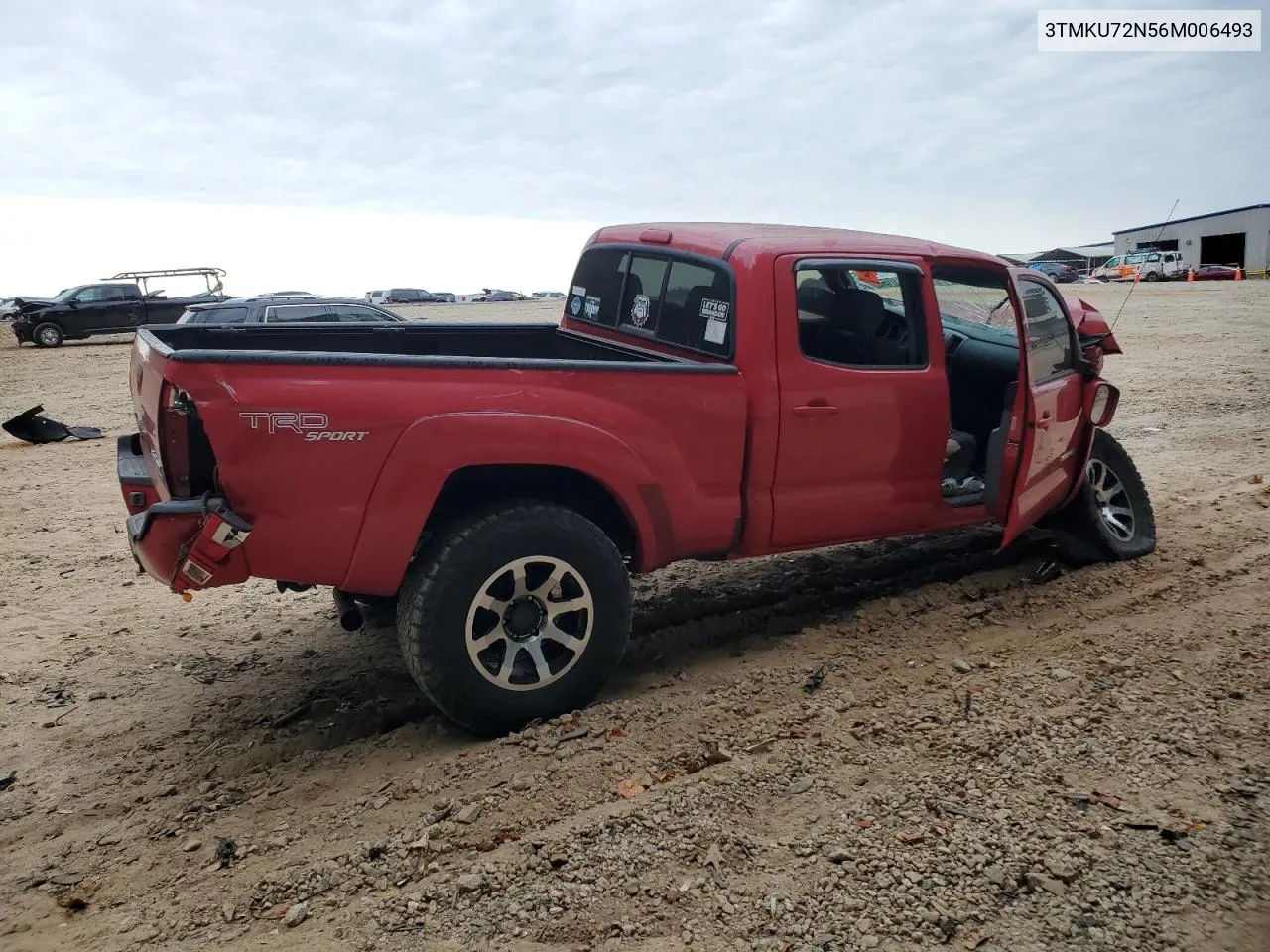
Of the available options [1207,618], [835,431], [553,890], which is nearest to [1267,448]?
[1207,618]

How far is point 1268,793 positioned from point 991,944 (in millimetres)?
1278

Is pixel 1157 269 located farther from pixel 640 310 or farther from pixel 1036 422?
pixel 640 310

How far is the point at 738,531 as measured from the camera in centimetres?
440

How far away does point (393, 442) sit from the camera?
3541 millimetres

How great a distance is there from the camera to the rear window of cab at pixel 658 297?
4.49 meters

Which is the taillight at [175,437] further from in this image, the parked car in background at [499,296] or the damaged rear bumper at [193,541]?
the parked car in background at [499,296]

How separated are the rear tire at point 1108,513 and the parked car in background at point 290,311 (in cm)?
1046

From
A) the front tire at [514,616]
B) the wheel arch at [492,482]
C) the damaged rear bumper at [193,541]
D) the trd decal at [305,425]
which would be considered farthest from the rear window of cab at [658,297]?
the damaged rear bumper at [193,541]

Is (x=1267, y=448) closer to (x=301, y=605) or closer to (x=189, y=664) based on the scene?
(x=301, y=605)

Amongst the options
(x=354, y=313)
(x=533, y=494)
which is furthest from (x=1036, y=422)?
(x=354, y=313)

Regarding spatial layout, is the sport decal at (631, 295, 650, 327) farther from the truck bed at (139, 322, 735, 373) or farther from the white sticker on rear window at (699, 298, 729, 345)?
the white sticker on rear window at (699, 298, 729, 345)

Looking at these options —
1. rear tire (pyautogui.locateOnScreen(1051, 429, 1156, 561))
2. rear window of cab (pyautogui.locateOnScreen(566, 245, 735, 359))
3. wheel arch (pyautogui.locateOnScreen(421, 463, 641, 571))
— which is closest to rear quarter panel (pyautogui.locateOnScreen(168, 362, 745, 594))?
wheel arch (pyautogui.locateOnScreen(421, 463, 641, 571))

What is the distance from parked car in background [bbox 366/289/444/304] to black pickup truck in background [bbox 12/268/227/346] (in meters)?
34.1

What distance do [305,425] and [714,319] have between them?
191 cm
